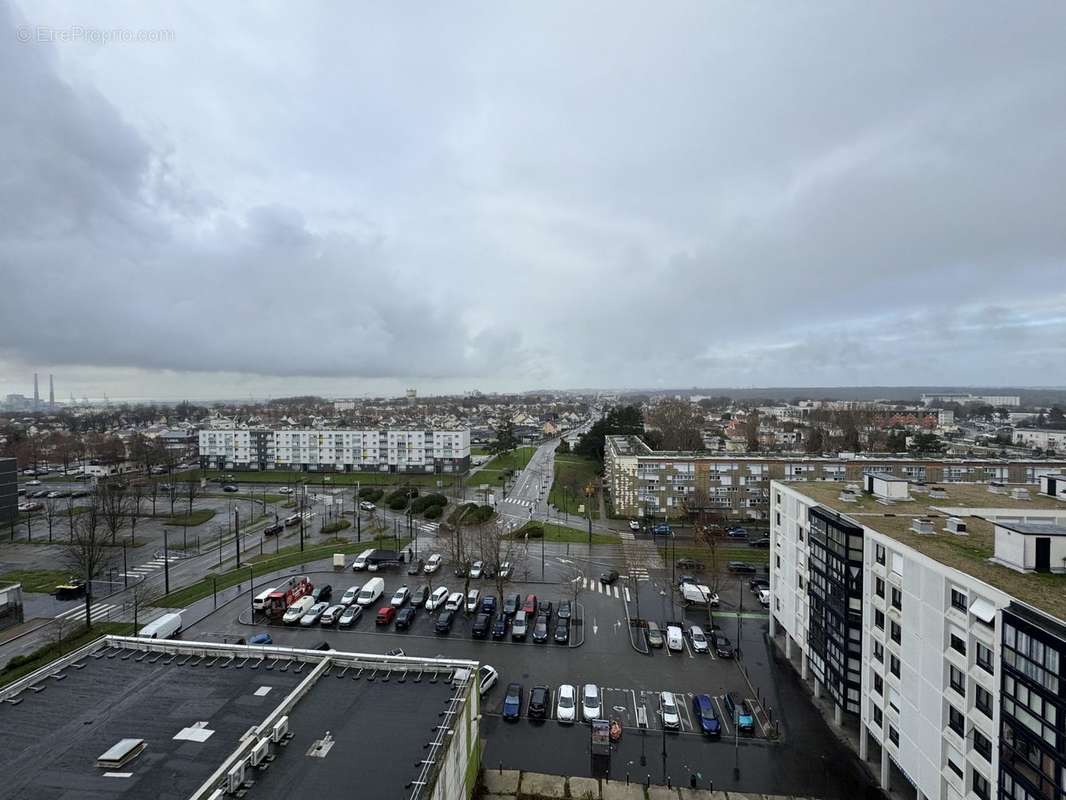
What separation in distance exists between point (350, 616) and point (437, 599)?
4325 millimetres

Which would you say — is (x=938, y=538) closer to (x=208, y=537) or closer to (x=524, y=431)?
(x=208, y=537)

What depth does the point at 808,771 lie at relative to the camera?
49.7 ft

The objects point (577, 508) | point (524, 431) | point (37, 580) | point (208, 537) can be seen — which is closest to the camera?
point (37, 580)

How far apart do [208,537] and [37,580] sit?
387 inches

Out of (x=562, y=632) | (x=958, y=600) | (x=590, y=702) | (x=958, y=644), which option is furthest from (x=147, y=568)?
(x=958, y=600)

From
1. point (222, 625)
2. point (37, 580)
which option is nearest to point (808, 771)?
point (222, 625)

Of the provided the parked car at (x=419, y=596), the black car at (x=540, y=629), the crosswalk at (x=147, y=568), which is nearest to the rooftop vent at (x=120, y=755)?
the black car at (x=540, y=629)

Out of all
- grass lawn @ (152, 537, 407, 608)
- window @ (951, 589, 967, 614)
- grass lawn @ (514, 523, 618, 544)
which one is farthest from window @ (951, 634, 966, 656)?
grass lawn @ (152, 537, 407, 608)

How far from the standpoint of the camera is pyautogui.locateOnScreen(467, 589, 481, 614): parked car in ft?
84.3

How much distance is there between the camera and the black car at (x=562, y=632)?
2252cm

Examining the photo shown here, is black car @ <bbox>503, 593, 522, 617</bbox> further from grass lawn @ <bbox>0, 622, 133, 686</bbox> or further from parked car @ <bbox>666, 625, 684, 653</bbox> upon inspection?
grass lawn @ <bbox>0, 622, 133, 686</bbox>

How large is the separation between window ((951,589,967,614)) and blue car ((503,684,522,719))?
43.2 feet

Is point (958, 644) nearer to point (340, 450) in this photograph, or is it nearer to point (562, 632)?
point (562, 632)

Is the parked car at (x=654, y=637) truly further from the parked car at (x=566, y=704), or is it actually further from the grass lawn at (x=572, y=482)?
the grass lawn at (x=572, y=482)
